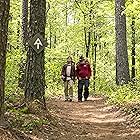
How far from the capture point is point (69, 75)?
56.1ft

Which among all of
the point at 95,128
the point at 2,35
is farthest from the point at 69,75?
the point at 2,35

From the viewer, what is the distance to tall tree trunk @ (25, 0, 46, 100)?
9617mm

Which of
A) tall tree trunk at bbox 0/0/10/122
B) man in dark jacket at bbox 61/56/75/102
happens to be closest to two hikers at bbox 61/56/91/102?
man in dark jacket at bbox 61/56/75/102

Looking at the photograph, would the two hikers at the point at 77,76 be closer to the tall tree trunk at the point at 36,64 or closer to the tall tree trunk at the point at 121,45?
the tall tree trunk at the point at 121,45

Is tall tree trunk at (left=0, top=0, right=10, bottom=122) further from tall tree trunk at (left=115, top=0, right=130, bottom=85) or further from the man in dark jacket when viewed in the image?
the man in dark jacket

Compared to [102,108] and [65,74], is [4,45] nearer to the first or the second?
[102,108]

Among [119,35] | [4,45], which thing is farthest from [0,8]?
[119,35]

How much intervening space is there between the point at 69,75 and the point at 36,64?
756cm

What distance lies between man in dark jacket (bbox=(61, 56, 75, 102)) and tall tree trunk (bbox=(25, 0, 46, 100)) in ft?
23.5

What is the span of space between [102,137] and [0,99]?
2.73 meters

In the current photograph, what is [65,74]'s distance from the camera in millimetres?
17156

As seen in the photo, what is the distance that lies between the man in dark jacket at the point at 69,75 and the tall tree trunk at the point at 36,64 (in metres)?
7.17

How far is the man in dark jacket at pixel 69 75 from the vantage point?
16.9 m

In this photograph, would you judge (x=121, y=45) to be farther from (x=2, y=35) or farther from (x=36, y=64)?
(x=2, y=35)
